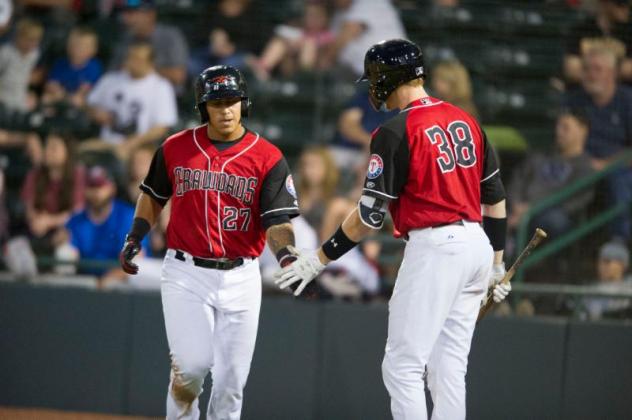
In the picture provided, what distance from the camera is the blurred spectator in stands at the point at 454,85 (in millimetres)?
7098

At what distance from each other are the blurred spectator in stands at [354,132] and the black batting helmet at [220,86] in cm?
267

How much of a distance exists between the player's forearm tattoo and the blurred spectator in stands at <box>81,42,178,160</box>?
9.93ft

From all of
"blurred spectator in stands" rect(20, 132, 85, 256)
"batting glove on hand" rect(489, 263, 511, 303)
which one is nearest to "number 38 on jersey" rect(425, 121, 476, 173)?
"batting glove on hand" rect(489, 263, 511, 303)

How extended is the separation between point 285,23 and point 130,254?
3.42 m

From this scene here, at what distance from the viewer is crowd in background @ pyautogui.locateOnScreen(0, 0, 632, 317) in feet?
22.3

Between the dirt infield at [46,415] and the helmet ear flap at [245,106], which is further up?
the helmet ear flap at [245,106]

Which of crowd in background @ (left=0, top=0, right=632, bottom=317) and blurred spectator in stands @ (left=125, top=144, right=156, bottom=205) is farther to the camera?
blurred spectator in stands @ (left=125, top=144, right=156, bottom=205)

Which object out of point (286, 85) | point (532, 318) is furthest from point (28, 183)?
point (532, 318)

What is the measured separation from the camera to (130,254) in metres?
4.79

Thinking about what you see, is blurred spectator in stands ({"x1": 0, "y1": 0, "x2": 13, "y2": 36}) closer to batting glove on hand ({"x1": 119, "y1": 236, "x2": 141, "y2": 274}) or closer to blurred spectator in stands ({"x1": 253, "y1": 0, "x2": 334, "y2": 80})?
blurred spectator in stands ({"x1": 253, "y1": 0, "x2": 334, "y2": 80})

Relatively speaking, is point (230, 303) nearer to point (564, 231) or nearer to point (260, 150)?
point (260, 150)

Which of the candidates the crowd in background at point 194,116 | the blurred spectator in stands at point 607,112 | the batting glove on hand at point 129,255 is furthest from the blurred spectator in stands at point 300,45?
the batting glove on hand at point 129,255

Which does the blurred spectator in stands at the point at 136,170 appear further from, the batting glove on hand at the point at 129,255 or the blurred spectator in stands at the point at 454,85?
the batting glove on hand at the point at 129,255

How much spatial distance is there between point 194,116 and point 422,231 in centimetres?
383
